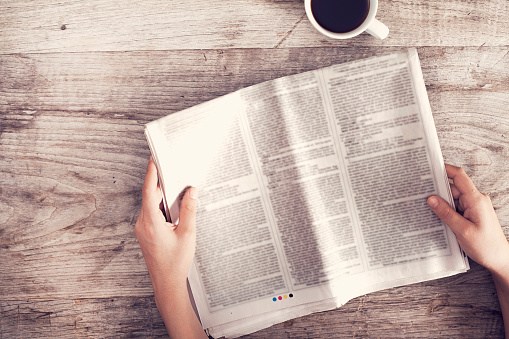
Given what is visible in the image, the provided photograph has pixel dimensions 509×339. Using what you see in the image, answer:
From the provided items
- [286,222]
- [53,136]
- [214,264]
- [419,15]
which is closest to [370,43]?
[419,15]

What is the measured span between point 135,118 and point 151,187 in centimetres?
14

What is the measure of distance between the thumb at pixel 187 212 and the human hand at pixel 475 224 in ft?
1.31

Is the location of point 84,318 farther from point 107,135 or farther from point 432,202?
point 432,202

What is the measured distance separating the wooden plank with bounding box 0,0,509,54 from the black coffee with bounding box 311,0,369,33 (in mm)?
46

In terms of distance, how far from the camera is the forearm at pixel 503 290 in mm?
584

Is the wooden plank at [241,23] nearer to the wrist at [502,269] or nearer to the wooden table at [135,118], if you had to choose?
the wooden table at [135,118]

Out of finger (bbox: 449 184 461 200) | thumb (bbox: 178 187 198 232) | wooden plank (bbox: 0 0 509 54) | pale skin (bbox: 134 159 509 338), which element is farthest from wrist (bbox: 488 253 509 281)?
thumb (bbox: 178 187 198 232)

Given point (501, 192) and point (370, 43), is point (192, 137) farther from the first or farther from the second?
point (501, 192)

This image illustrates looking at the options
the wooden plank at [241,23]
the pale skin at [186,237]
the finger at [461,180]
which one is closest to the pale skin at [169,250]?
the pale skin at [186,237]

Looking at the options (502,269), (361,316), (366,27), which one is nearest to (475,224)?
(502,269)

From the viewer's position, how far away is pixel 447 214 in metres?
0.56

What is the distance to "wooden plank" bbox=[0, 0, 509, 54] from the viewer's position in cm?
59

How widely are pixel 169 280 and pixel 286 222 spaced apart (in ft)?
0.73

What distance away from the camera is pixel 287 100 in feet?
1.89
